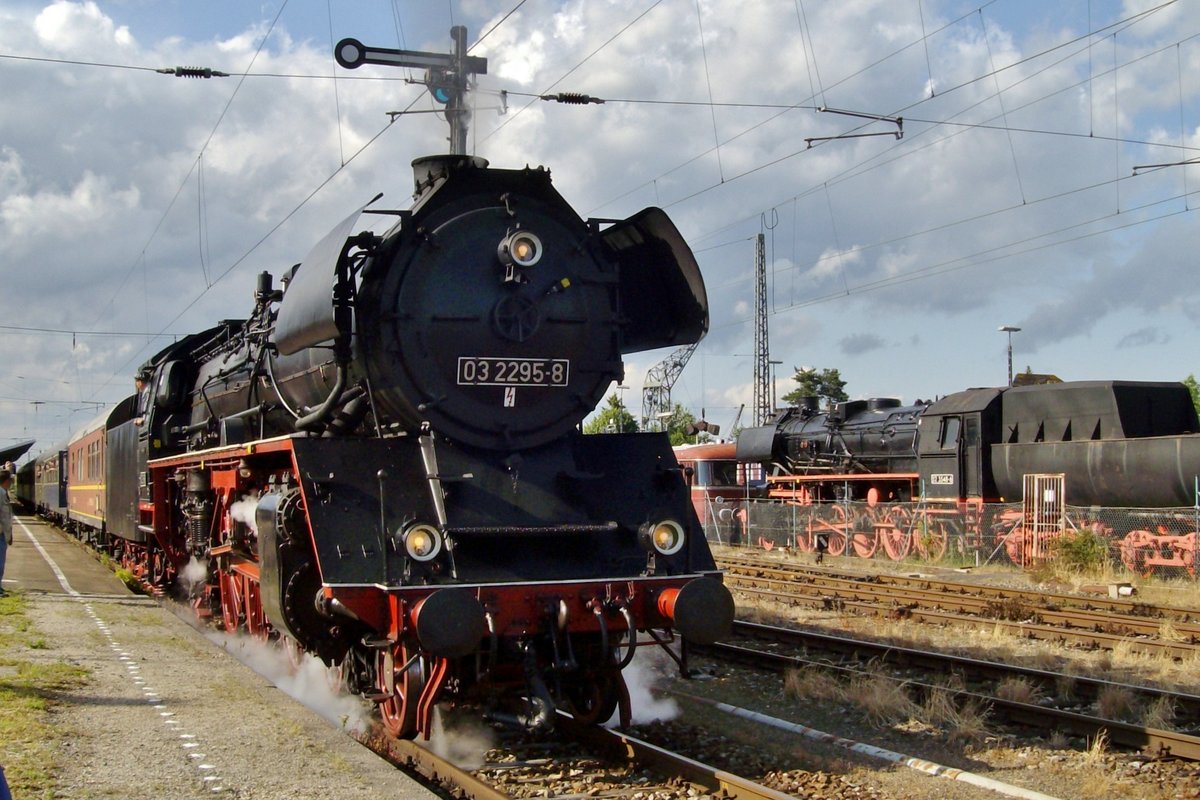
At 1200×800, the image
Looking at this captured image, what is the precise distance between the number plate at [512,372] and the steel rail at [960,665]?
4.26 metres

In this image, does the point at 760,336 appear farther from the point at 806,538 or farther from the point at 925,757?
the point at 925,757

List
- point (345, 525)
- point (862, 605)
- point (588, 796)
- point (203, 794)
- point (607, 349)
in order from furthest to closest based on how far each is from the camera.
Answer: point (862, 605) < point (607, 349) < point (345, 525) < point (588, 796) < point (203, 794)

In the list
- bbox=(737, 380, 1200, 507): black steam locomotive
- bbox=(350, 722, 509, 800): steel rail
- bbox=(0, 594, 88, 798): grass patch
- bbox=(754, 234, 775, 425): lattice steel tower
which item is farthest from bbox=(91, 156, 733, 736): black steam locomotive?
bbox=(754, 234, 775, 425): lattice steel tower

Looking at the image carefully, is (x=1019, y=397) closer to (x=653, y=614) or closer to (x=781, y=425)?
(x=781, y=425)

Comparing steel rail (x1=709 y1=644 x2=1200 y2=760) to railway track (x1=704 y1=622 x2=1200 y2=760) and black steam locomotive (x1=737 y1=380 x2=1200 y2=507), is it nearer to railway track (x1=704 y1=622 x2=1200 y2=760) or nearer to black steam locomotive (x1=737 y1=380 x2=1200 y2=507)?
railway track (x1=704 y1=622 x2=1200 y2=760)

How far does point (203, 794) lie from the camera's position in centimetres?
522

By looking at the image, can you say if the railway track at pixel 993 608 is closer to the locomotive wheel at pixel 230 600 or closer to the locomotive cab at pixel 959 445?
the locomotive cab at pixel 959 445

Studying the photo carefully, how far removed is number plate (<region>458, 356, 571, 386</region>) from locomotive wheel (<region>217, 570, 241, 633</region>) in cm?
366

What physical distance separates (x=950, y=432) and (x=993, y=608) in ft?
27.6

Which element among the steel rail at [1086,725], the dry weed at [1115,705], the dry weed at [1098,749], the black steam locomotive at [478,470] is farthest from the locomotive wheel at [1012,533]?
the black steam locomotive at [478,470]

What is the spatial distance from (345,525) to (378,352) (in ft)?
3.49

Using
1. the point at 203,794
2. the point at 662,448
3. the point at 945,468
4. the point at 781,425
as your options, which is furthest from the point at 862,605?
the point at 781,425

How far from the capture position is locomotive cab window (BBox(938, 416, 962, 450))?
67.3ft

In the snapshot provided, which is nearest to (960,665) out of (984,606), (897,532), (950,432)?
(984,606)
